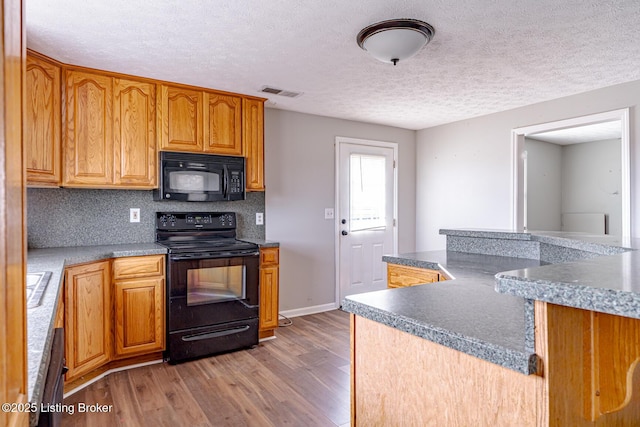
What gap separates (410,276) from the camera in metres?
2.39

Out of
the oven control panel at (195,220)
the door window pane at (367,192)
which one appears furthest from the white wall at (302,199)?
the oven control panel at (195,220)

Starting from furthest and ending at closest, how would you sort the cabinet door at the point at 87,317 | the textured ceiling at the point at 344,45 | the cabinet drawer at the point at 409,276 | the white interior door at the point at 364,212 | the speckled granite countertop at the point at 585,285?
1. the white interior door at the point at 364,212
2. the cabinet door at the point at 87,317
3. the cabinet drawer at the point at 409,276
4. the textured ceiling at the point at 344,45
5. the speckled granite countertop at the point at 585,285

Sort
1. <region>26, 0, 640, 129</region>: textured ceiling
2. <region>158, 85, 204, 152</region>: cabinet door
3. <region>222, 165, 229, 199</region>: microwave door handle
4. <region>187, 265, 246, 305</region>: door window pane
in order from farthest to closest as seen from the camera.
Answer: <region>222, 165, 229, 199</region>: microwave door handle, <region>158, 85, 204, 152</region>: cabinet door, <region>187, 265, 246, 305</region>: door window pane, <region>26, 0, 640, 129</region>: textured ceiling

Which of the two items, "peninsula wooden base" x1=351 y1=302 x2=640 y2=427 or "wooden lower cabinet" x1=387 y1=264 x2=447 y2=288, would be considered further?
"wooden lower cabinet" x1=387 y1=264 x2=447 y2=288

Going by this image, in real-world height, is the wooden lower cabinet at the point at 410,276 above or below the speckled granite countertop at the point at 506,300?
below

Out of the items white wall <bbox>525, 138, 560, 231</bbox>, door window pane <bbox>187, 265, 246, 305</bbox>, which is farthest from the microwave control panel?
white wall <bbox>525, 138, 560, 231</bbox>

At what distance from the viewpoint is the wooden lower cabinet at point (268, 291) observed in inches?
134

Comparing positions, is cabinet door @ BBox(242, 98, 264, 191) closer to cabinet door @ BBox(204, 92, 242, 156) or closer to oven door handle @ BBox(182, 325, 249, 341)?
cabinet door @ BBox(204, 92, 242, 156)

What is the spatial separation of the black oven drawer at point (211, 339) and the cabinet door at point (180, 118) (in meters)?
1.50

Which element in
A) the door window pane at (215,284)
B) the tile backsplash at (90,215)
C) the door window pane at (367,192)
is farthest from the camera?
the door window pane at (367,192)

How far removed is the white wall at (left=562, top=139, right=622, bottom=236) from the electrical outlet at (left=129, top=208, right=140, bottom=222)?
20.7ft

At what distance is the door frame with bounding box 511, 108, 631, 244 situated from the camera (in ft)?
10.4

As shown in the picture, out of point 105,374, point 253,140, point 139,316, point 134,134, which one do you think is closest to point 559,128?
point 253,140

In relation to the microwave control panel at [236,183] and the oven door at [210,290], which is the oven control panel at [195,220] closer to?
the microwave control panel at [236,183]
